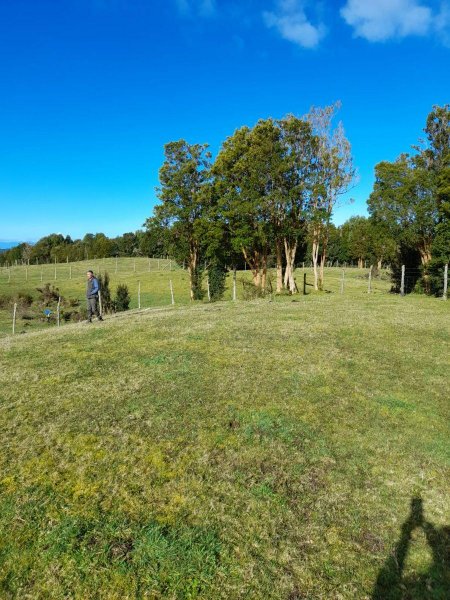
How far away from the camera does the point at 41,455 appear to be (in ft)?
21.6

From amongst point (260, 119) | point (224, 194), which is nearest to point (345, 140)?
point (260, 119)

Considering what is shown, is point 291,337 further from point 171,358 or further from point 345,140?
point 345,140

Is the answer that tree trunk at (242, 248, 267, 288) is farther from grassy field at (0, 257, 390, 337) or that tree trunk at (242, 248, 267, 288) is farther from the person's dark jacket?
the person's dark jacket

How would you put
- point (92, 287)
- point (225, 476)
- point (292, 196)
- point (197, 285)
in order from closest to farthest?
point (225, 476)
point (92, 287)
point (292, 196)
point (197, 285)

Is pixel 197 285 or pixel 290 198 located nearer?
pixel 290 198

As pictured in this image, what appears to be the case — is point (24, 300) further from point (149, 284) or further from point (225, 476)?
point (225, 476)

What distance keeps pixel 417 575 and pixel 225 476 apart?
2.83m

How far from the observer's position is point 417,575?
15.1 feet

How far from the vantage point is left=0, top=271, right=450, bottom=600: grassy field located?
4.51 metres

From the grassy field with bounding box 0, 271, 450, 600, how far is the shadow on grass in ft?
0.06

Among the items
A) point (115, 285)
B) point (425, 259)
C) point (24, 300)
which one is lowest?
point (24, 300)

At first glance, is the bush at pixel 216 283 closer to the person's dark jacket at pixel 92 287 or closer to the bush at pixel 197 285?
the bush at pixel 197 285

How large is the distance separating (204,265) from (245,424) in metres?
40.8

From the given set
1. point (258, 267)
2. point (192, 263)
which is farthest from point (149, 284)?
point (258, 267)
